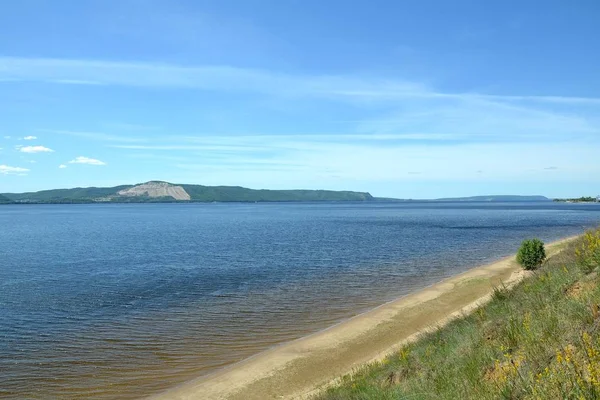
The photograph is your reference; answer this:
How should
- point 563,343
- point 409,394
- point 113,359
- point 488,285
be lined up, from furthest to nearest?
1. point 488,285
2. point 113,359
3. point 409,394
4. point 563,343

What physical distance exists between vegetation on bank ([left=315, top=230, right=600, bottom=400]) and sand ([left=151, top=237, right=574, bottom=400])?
3.41 meters

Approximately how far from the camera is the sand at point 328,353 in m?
14.3

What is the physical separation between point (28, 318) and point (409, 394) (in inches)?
857

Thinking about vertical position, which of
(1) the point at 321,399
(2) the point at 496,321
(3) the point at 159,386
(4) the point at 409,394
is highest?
(2) the point at 496,321

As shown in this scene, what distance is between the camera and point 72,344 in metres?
18.9

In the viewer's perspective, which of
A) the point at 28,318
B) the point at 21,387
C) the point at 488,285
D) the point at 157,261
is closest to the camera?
the point at 21,387

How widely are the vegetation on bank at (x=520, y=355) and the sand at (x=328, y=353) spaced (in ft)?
11.2

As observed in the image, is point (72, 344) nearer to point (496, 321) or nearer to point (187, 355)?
point (187, 355)

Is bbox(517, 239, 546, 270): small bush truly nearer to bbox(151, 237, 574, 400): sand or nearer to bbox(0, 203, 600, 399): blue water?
bbox(151, 237, 574, 400): sand

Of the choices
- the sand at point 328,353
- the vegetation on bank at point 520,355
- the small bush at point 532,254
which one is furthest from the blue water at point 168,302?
the vegetation on bank at point 520,355

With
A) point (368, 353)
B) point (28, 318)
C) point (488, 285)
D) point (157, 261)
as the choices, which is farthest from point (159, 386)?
point (157, 261)

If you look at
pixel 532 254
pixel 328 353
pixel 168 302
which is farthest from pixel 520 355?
pixel 532 254

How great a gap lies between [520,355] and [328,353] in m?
11.3

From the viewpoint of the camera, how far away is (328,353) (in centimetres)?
1727
